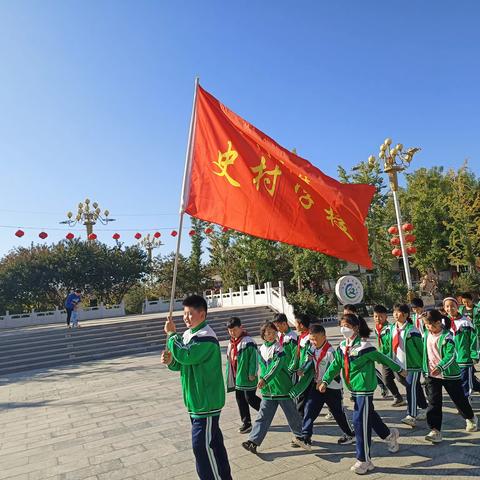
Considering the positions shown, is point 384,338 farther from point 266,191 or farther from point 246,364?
point 266,191

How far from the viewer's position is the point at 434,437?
450cm

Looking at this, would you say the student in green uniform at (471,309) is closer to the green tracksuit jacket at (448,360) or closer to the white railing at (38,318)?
the green tracksuit jacket at (448,360)

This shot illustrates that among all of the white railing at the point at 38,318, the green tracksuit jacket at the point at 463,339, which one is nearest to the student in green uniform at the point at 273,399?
the green tracksuit jacket at the point at 463,339

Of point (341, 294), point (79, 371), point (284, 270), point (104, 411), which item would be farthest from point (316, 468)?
point (284, 270)

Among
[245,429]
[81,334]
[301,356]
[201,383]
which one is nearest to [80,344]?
[81,334]

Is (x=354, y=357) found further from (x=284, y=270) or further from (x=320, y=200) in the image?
(x=284, y=270)

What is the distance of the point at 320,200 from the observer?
5.27 metres

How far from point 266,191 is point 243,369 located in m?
2.14

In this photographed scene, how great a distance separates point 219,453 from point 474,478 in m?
2.14

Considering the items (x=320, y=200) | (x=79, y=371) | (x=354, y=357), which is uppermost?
(x=320, y=200)

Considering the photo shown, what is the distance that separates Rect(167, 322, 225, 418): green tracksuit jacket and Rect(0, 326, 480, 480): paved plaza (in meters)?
1.05

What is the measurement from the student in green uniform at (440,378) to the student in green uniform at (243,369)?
1.93 meters

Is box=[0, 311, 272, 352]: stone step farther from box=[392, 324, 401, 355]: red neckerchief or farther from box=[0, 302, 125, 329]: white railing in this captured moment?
box=[392, 324, 401, 355]: red neckerchief

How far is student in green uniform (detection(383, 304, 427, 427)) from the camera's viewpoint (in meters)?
5.21
